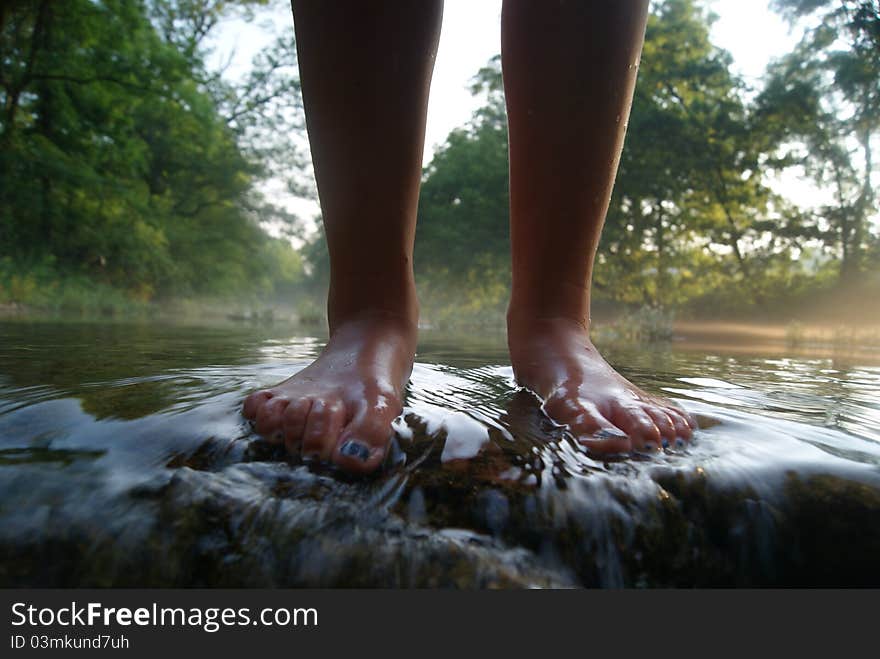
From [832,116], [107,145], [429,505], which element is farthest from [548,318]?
[832,116]

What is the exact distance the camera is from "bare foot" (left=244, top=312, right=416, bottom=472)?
67cm

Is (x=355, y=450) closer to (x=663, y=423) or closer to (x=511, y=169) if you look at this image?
(x=663, y=423)

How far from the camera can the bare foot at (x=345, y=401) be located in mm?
674

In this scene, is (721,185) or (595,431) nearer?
(595,431)

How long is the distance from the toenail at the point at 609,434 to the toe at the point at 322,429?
38 centimetres

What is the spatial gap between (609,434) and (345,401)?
1.34 feet

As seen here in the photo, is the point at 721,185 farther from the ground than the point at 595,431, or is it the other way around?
the point at 721,185

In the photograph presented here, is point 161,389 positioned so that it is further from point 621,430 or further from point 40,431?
point 621,430

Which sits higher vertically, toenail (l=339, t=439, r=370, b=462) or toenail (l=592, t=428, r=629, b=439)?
toenail (l=592, t=428, r=629, b=439)

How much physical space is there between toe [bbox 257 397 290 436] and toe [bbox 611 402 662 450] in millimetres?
512

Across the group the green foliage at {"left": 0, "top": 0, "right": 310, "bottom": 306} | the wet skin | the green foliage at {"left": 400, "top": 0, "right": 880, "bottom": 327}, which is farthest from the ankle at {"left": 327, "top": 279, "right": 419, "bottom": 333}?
the green foliage at {"left": 400, "top": 0, "right": 880, "bottom": 327}

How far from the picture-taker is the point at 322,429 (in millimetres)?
697

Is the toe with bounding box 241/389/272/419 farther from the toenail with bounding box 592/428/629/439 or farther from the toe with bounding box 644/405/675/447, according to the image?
the toe with bounding box 644/405/675/447

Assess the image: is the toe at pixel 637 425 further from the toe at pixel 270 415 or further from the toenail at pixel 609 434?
the toe at pixel 270 415
